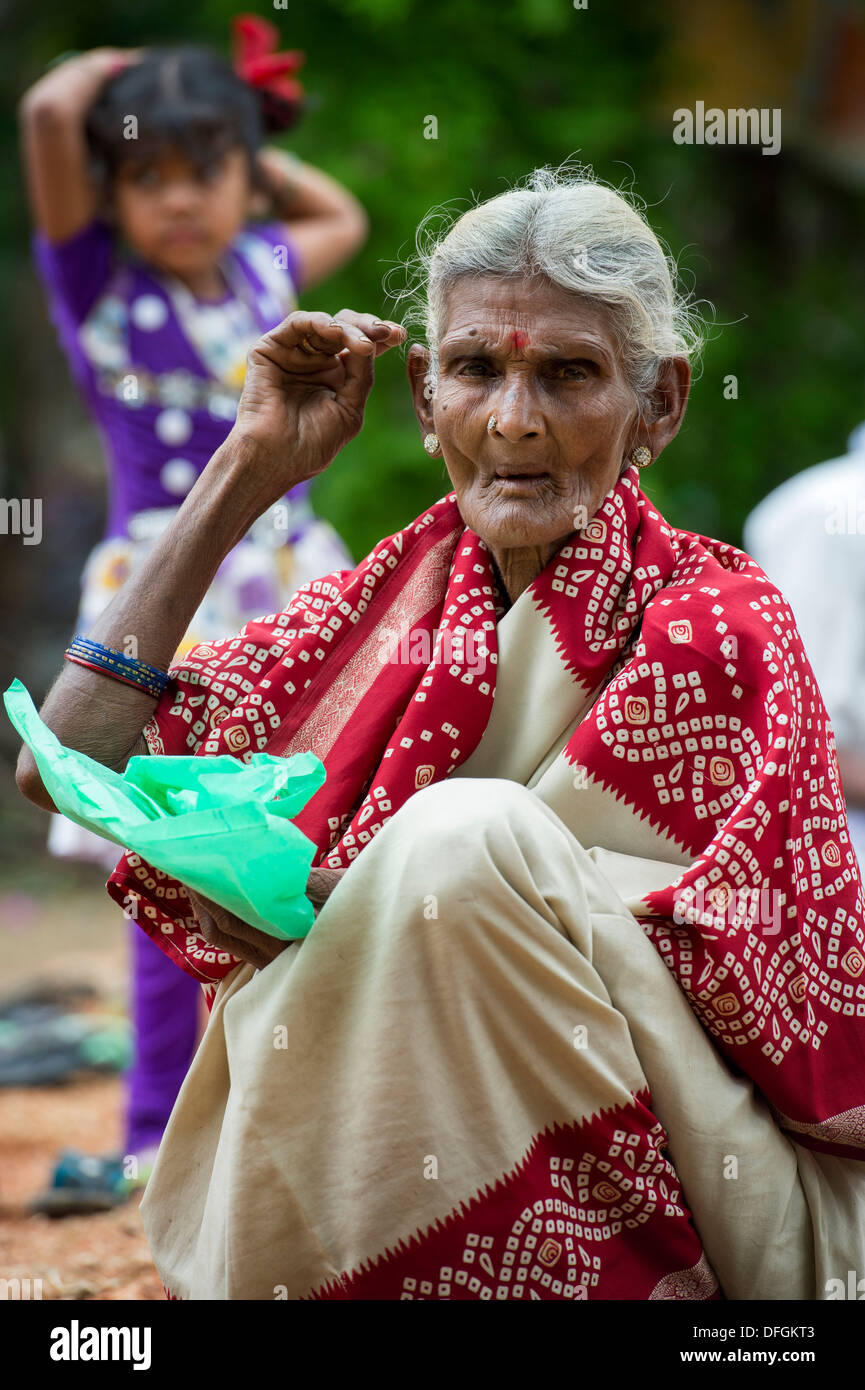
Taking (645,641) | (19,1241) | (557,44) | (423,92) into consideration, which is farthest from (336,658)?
(557,44)

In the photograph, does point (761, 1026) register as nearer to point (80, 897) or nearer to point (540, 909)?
point (540, 909)

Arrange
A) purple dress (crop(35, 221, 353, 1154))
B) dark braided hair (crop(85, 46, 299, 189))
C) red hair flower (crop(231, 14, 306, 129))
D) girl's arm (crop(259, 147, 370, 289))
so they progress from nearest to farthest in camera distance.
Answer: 1. purple dress (crop(35, 221, 353, 1154))
2. dark braided hair (crop(85, 46, 299, 189))
3. red hair flower (crop(231, 14, 306, 129))
4. girl's arm (crop(259, 147, 370, 289))

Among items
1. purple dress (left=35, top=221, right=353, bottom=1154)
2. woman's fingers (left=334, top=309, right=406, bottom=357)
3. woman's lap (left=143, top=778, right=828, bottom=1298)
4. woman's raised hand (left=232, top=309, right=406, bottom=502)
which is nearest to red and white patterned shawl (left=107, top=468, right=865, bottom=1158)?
woman's lap (left=143, top=778, right=828, bottom=1298)

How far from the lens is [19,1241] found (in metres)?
3.88

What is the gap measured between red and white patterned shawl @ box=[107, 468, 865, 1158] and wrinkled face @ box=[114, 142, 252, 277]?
233cm

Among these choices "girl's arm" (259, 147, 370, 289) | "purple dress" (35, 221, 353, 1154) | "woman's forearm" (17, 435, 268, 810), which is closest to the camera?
"woman's forearm" (17, 435, 268, 810)

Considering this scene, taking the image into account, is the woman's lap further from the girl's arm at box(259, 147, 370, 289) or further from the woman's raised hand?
the girl's arm at box(259, 147, 370, 289)

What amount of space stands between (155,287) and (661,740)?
287 centimetres

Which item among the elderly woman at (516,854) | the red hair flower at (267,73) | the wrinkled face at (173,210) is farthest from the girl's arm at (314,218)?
the elderly woman at (516,854)

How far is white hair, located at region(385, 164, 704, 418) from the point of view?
8.44ft

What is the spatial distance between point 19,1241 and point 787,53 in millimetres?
7122

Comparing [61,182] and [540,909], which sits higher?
[61,182]

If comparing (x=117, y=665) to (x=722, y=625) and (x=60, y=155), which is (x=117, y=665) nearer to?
(x=722, y=625)

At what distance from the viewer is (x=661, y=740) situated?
8.15 ft
